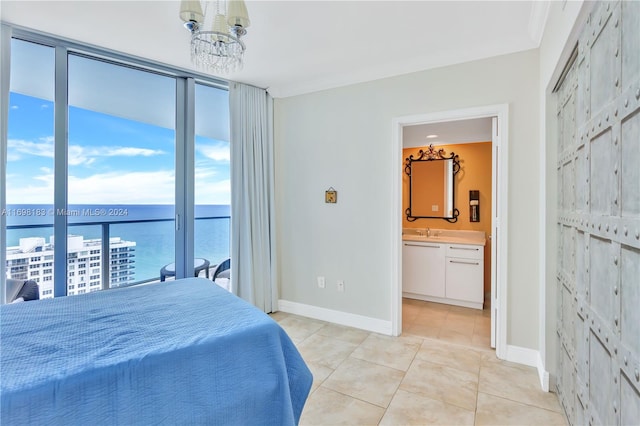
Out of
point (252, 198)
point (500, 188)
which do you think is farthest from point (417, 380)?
point (252, 198)

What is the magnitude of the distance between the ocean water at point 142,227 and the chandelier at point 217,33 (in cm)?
166

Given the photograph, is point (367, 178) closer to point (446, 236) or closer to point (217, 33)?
point (217, 33)

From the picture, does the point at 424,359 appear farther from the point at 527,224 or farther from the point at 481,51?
the point at 481,51

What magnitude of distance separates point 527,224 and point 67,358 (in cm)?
294

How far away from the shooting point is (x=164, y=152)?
9.94ft

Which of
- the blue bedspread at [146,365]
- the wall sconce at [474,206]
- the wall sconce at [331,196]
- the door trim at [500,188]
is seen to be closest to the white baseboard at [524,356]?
the door trim at [500,188]

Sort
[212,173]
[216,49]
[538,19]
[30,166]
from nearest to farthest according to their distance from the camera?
[216,49] → [538,19] → [30,166] → [212,173]

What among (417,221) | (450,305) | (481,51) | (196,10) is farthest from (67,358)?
(417,221)

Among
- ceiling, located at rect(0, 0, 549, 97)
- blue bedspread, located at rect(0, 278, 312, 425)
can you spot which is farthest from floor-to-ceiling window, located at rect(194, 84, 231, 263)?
blue bedspread, located at rect(0, 278, 312, 425)

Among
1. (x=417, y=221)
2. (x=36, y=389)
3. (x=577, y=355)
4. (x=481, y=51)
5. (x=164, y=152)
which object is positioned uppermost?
(x=481, y=51)

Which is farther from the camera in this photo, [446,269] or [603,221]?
[446,269]

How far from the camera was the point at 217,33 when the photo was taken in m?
1.69

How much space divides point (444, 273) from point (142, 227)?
11.7ft

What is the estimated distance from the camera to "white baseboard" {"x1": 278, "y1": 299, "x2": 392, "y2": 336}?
3117mm
